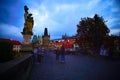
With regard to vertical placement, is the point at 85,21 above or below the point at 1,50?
above

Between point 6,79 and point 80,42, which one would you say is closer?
point 6,79

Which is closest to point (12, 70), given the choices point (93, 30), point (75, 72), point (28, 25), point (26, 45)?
point (75, 72)

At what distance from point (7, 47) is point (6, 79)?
6.63 m

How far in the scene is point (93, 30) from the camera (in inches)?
2019

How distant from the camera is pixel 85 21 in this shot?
2176 inches

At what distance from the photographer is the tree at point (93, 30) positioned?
4969 centimetres

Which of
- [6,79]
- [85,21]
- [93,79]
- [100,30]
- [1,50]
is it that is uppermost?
[85,21]

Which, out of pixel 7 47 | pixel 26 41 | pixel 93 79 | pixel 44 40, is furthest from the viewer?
pixel 44 40

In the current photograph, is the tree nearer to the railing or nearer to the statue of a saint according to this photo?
the statue of a saint

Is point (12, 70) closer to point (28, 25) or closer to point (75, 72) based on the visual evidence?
point (75, 72)

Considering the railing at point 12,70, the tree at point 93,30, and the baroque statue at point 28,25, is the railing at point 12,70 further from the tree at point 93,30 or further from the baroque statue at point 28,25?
the tree at point 93,30

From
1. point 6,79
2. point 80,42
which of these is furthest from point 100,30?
point 6,79

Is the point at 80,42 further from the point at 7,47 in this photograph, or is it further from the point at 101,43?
the point at 7,47

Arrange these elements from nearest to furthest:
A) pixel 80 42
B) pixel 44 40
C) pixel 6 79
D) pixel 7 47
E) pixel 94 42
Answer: pixel 6 79 → pixel 7 47 → pixel 94 42 → pixel 80 42 → pixel 44 40
